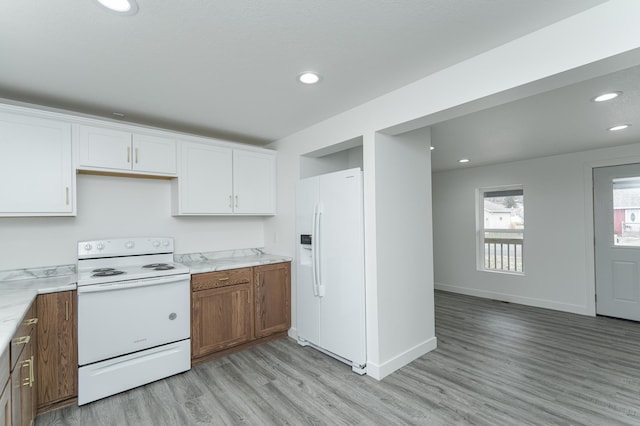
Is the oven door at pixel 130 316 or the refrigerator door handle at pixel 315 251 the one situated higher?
the refrigerator door handle at pixel 315 251

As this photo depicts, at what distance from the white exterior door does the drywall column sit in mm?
3015

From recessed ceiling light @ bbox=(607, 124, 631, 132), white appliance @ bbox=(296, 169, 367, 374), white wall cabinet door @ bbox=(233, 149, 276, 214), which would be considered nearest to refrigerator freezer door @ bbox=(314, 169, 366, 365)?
white appliance @ bbox=(296, 169, 367, 374)

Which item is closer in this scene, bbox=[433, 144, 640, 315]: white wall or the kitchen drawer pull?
the kitchen drawer pull

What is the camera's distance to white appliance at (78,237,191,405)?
7.88 ft

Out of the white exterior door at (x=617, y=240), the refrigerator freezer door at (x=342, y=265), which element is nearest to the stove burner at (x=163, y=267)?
the refrigerator freezer door at (x=342, y=265)

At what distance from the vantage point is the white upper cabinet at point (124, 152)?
8.81 feet

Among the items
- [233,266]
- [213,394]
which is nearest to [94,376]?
[213,394]

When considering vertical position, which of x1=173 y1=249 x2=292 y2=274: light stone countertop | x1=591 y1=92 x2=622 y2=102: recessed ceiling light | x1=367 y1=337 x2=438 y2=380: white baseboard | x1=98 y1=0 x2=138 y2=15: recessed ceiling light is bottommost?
x1=367 y1=337 x2=438 y2=380: white baseboard

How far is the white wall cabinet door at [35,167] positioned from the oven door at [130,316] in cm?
76

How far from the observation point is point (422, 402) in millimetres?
2369

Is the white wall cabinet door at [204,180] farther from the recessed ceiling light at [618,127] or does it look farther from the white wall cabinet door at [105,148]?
the recessed ceiling light at [618,127]

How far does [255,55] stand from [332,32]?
1.73 ft

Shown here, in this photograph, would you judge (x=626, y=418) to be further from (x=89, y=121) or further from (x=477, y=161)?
(x=89, y=121)

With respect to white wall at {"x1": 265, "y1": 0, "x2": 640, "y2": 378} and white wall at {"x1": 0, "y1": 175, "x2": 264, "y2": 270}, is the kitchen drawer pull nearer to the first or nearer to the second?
white wall at {"x1": 0, "y1": 175, "x2": 264, "y2": 270}
